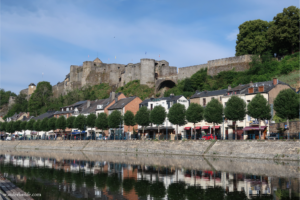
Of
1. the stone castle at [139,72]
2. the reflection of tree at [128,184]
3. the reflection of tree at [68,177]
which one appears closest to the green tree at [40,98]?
the stone castle at [139,72]

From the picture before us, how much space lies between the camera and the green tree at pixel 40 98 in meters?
114

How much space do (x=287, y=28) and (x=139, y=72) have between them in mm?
44568

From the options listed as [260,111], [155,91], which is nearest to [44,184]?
[260,111]

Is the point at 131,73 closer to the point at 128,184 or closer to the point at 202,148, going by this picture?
the point at 202,148

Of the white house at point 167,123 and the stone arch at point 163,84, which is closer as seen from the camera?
the white house at point 167,123

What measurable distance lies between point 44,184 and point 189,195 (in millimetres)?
10045

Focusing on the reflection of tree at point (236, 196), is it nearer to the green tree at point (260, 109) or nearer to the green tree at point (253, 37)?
the green tree at point (260, 109)

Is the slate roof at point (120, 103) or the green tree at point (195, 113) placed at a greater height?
the slate roof at point (120, 103)

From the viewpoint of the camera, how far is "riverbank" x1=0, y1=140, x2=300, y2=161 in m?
32.8

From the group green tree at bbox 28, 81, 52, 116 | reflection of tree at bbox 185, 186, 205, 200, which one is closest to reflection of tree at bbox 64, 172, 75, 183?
reflection of tree at bbox 185, 186, 205, 200

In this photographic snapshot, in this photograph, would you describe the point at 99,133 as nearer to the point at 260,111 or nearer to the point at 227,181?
the point at 260,111

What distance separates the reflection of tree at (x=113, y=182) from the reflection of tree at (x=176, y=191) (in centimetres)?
322

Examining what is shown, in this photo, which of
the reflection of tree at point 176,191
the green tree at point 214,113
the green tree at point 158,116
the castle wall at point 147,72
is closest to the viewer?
the reflection of tree at point 176,191

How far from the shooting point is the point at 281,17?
58469mm
